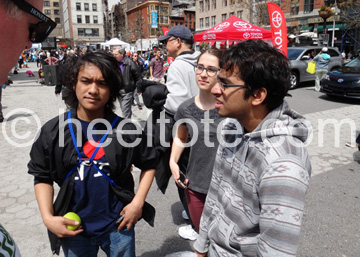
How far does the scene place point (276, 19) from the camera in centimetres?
704

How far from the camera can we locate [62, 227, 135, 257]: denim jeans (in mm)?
1811

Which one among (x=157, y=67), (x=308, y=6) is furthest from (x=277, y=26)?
(x=308, y=6)

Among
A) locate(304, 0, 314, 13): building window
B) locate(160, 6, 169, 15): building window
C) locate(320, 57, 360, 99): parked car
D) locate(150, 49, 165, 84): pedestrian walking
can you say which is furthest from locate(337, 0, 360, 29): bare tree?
locate(160, 6, 169, 15): building window

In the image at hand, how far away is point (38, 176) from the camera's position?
5.71 ft

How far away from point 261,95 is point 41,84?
18.1 meters

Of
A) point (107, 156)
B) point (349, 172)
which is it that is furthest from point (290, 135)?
point (349, 172)

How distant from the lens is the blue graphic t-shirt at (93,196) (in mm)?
1740

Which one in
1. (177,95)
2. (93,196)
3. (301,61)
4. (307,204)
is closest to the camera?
(93,196)

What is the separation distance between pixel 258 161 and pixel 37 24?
1020 millimetres

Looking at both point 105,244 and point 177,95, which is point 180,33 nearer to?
point 177,95

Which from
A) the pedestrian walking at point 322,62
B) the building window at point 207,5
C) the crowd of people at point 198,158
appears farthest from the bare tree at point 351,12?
the building window at point 207,5

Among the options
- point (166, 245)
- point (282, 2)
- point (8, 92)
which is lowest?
point (166, 245)

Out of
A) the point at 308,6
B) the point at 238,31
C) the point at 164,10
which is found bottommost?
the point at 238,31

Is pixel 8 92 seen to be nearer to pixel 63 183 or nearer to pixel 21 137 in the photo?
pixel 21 137
